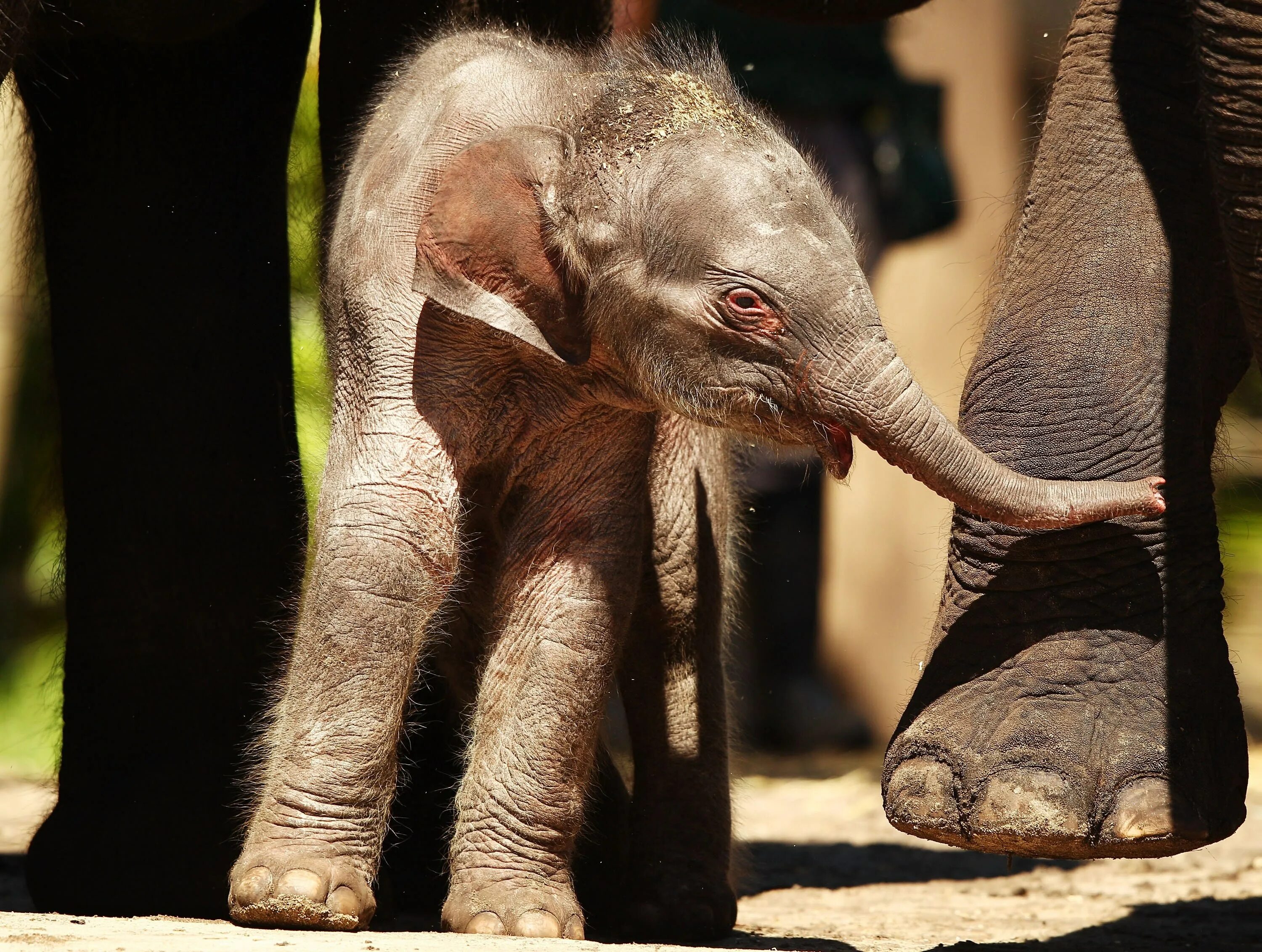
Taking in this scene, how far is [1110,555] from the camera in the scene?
3277 mm

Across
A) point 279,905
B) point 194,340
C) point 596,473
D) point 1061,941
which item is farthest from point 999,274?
point 279,905

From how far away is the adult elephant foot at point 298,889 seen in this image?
2.92m

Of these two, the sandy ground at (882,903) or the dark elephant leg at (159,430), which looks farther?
the dark elephant leg at (159,430)

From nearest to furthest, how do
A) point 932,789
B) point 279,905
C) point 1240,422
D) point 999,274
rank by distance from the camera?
→ 1. point 279,905
2. point 932,789
3. point 999,274
4. point 1240,422

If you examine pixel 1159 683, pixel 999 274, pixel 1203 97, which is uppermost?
pixel 1203 97

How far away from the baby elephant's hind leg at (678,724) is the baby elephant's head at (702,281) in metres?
0.54

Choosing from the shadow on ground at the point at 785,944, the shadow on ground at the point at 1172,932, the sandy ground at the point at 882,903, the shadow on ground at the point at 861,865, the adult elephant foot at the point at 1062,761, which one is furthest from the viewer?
the shadow on ground at the point at 861,865

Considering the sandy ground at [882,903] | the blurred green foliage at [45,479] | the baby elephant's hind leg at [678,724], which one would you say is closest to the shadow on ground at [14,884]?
the sandy ground at [882,903]

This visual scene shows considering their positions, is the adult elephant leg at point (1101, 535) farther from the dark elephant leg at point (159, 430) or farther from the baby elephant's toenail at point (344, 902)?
the dark elephant leg at point (159, 430)

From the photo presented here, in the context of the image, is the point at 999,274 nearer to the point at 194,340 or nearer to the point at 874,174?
the point at 194,340

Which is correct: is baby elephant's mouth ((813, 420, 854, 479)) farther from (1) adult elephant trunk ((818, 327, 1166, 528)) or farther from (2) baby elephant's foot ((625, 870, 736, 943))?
(2) baby elephant's foot ((625, 870, 736, 943))

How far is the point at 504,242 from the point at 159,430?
3.28 ft

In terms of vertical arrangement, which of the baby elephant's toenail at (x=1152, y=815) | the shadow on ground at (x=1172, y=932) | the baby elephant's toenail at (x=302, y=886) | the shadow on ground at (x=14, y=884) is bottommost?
the shadow on ground at (x=14, y=884)

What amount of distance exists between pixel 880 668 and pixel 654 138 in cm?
548
